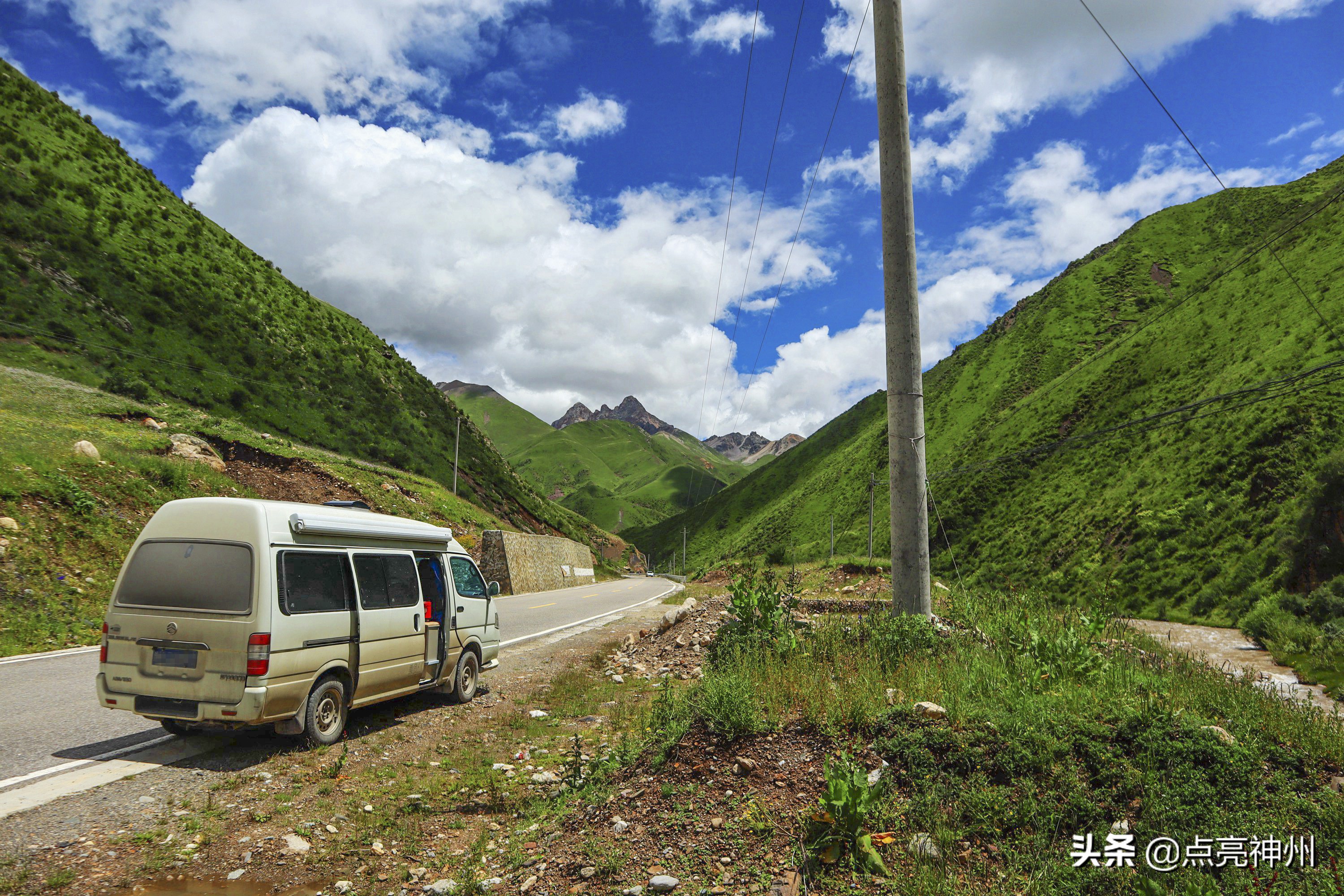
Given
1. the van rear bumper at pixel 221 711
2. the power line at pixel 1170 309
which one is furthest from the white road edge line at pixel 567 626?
the power line at pixel 1170 309

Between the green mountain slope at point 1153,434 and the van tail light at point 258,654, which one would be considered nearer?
the van tail light at point 258,654

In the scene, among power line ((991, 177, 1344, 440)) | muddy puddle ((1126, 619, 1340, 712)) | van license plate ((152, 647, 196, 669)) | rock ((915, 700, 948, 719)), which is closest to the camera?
rock ((915, 700, 948, 719))

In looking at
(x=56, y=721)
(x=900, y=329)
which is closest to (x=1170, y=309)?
(x=900, y=329)

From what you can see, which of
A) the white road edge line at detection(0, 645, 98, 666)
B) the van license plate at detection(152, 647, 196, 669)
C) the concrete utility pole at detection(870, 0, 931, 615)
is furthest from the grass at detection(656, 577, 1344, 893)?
the white road edge line at detection(0, 645, 98, 666)

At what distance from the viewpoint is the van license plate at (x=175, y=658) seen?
6066 mm

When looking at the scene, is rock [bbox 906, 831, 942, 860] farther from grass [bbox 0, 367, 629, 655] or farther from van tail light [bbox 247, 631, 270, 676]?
grass [bbox 0, 367, 629, 655]

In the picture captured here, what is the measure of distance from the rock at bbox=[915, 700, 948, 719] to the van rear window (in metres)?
6.04

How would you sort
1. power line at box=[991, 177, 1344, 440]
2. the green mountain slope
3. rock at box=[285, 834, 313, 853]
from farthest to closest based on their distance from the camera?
power line at box=[991, 177, 1344, 440]
the green mountain slope
rock at box=[285, 834, 313, 853]

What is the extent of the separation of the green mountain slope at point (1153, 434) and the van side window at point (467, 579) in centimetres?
893

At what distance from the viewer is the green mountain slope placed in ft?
113

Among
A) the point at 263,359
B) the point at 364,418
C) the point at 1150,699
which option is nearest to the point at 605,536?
the point at 364,418

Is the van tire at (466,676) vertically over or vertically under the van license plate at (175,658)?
under

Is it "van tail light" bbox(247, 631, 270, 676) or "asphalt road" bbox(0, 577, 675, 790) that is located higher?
"van tail light" bbox(247, 631, 270, 676)

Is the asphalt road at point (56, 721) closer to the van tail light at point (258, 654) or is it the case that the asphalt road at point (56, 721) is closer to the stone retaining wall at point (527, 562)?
the van tail light at point (258, 654)
